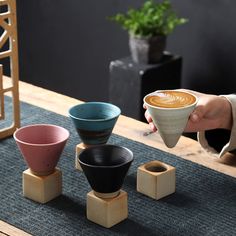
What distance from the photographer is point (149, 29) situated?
107 inches

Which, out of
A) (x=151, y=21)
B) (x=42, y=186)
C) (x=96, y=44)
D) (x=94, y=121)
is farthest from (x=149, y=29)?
(x=42, y=186)

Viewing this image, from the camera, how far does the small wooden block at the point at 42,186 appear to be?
126cm

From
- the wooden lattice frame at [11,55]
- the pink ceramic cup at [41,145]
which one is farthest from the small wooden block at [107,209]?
the wooden lattice frame at [11,55]

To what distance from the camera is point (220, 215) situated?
1237 millimetres

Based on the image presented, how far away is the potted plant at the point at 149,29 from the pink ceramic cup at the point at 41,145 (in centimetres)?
Answer: 145

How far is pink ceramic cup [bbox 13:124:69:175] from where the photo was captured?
4.05 feet

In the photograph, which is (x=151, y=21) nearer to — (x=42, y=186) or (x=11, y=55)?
(x=11, y=55)

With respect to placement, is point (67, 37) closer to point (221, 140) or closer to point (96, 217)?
point (221, 140)

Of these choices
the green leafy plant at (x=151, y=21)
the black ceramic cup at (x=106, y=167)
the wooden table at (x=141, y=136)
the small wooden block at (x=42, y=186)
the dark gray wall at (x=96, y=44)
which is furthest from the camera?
the dark gray wall at (x=96, y=44)

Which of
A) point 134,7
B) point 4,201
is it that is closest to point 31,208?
point 4,201

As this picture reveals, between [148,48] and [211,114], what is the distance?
1.27 m

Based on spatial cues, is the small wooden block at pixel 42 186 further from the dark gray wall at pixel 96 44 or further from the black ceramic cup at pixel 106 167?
the dark gray wall at pixel 96 44

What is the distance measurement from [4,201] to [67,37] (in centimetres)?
218

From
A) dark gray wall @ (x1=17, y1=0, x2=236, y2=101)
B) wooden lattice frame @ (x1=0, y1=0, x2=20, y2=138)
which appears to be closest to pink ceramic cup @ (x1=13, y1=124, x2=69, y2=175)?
wooden lattice frame @ (x1=0, y1=0, x2=20, y2=138)
